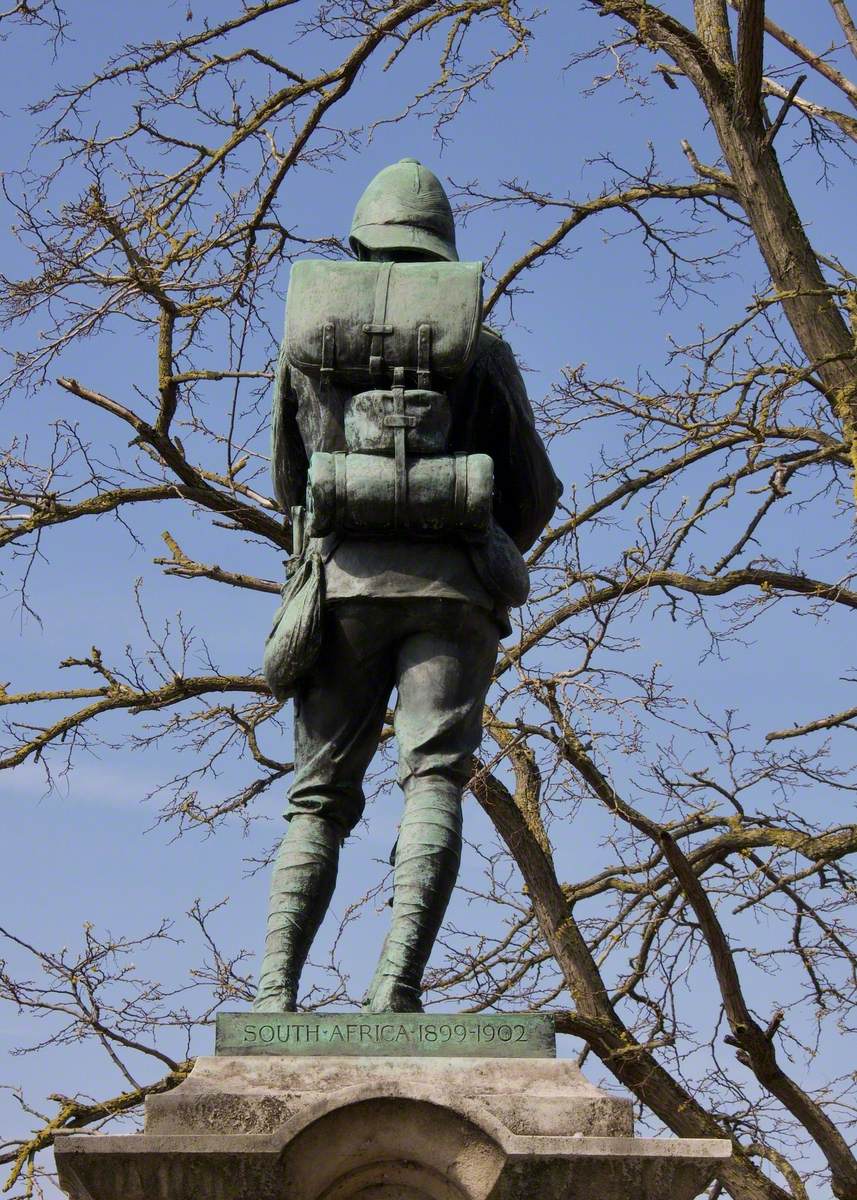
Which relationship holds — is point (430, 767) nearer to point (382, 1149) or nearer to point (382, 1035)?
point (382, 1035)

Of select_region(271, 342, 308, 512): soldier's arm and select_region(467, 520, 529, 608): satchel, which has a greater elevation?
select_region(271, 342, 308, 512): soldier's arm

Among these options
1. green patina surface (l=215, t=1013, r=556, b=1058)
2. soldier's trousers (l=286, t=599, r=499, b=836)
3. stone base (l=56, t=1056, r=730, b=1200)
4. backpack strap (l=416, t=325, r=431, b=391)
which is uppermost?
backpack strap (l=416, t=325, r=431, b=391)

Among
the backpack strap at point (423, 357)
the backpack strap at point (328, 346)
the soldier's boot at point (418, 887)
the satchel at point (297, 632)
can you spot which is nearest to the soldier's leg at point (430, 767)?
the soldier's boot at point (418, 887)

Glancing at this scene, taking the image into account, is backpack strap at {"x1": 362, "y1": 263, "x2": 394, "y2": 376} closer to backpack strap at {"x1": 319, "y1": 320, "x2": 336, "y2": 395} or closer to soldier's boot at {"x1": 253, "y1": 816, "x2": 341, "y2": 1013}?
backpack strap at {"x1": 319, "y1": 320, "x2": 336, "y2": 395}

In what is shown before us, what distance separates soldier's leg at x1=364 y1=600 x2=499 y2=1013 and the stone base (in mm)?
476

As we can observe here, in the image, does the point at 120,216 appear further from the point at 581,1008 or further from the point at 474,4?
the point at 581,1008

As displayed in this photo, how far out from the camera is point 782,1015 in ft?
38.7

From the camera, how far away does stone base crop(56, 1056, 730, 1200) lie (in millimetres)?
4832

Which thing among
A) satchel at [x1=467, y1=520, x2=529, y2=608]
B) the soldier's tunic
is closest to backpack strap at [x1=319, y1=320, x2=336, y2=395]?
the soldier's tunic

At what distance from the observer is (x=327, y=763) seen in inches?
228

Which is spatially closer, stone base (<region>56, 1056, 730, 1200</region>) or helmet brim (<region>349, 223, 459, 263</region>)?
stone base (<region>56, 1056, 730, 1200</region>)

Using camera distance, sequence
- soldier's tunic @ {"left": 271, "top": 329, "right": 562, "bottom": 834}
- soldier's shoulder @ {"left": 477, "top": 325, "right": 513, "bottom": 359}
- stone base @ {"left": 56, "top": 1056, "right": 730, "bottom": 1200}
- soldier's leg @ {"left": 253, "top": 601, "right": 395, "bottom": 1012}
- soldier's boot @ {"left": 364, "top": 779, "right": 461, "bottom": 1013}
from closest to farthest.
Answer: stone base @ {"left": 56, "top": 1056, "right": 730, "bottom": 1200} → soldier's boot @ {"left": 364, "top": 779, "right": 461, "bottom": 1013} → soldier's leg @ {"left": 253, "top": 601, "right": 395, "bottom": 1012} → soldier's tunic @ {"left": 271, "top": 329, "right": 562, "bottom": 834} → soldier's shoulder @ {"left": 477, "top": 325, "right": 513, "bottom": 359}

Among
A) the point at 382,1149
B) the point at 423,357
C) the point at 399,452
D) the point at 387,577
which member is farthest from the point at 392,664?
the point at 382,1149

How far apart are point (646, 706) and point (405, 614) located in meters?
7.61
